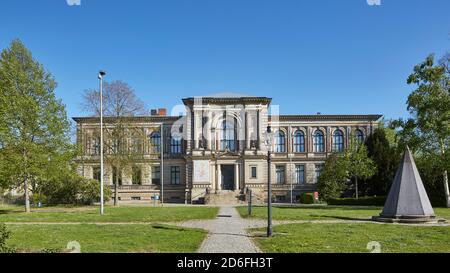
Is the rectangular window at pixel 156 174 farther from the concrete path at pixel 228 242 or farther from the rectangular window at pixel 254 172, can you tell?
the concrete path at pixel 228 242

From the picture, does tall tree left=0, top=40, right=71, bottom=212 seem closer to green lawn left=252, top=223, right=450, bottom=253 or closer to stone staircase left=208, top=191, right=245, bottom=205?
green lawn left=252, top=223, right=450, bottom=253

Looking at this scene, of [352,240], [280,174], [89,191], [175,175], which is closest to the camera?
[352,240]

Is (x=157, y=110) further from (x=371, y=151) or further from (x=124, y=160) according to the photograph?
(x=371, y=151)

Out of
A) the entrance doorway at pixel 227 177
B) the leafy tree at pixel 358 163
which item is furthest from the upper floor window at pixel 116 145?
the leafy tree at pixel 358 163

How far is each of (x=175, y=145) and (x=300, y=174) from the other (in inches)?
775

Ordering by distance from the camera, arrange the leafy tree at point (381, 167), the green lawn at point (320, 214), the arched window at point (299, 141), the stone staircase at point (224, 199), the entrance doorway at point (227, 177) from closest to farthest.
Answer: the green lawn at point (320, 214)
the leafy tree at point (381, 167)
the stone staircase at point (224, 199)
the entrance doorway at point (227, 177)
the arched window at point (299, 141)

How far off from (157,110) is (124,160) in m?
26.7

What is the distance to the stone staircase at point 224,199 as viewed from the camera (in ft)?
182

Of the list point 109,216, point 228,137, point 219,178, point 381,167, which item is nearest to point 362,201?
point 381,167

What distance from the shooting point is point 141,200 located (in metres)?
63.3

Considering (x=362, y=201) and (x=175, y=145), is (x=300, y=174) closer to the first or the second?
(x=362, y=201)

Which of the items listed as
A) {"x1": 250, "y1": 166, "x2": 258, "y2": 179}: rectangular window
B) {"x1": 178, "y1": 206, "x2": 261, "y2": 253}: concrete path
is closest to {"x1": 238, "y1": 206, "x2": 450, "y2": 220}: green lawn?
{"x1": 178, "y1": 206, "x2": 261, "y2": 253}: concrete path

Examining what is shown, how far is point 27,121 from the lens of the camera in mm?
32938

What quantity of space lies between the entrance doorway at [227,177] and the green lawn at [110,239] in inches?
1644
